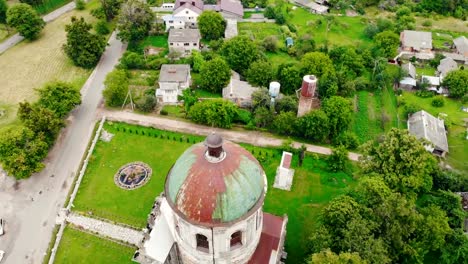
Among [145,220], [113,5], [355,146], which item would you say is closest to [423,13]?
[355,146]

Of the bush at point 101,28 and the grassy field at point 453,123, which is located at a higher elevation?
the bush at point 101,28

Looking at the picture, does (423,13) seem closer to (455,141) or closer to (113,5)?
(455,141)

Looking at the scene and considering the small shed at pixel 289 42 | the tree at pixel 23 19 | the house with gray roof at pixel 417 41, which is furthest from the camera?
the small shed at pixel 289 42

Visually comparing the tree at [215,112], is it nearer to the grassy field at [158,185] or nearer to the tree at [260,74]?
the grassy field at [158,185]

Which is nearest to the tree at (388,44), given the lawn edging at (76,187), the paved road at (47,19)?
the lawn edging at (76,187)

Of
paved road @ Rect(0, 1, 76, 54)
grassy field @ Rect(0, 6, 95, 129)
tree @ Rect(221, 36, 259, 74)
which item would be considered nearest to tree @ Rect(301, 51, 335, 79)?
tree @ Rect(221, 36, 259, 74)

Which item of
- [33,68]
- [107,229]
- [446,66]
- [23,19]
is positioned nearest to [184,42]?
[33,68]
